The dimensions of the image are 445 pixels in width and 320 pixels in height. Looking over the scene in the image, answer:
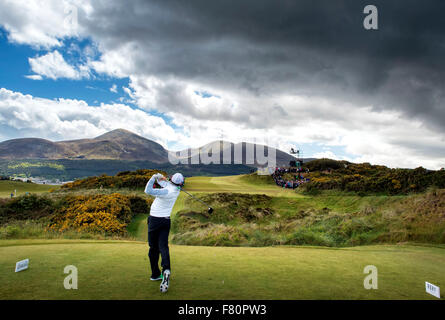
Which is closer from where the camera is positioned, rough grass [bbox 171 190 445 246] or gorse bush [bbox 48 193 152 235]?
rough grass [bbox 171 190 445 246]

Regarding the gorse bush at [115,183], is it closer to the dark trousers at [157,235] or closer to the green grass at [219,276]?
the green grass at [219,276]

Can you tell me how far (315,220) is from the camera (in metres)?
18.4

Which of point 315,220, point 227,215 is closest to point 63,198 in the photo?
point 227,215

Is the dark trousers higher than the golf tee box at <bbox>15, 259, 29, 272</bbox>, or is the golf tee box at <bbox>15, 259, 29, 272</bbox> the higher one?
the dark trousers

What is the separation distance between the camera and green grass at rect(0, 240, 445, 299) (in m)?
4.30

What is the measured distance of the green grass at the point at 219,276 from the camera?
169 inches

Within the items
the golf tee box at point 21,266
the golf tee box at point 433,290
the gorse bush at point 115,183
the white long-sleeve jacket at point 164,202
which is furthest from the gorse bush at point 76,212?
the golf tee box at point 433,290

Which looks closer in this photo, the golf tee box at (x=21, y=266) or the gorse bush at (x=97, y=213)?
the golf tee box at (x=21, y=266)

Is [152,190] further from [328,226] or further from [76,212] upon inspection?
[76,212]

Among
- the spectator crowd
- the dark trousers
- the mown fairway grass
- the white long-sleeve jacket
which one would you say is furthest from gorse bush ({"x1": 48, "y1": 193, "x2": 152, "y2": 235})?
the spectator crowd

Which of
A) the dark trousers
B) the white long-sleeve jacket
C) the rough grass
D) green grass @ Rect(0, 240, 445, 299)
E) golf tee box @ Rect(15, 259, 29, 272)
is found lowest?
the rough grass

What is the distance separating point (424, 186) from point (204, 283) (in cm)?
2801

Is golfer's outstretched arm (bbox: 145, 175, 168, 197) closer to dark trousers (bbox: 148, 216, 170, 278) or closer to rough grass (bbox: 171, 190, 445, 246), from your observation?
dark trousers (bbox: 148, 216, 170, 278)
